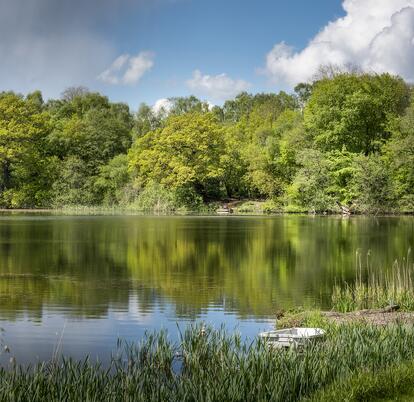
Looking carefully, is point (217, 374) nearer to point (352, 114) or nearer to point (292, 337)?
point (292, 337)

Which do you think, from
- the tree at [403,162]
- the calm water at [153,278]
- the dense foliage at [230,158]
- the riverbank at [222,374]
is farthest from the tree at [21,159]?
the riverbank at [222,374]

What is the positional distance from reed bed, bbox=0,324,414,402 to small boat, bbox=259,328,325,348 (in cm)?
64

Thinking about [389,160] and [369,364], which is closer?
[369,364]

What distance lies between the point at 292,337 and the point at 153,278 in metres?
13.3

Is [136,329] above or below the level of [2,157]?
below

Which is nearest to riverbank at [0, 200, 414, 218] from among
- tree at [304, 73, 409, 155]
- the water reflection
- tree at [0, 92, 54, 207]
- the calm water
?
tree at [0, 92, 54, 207]

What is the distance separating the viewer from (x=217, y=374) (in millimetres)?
9320

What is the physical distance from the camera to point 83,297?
2034 cm

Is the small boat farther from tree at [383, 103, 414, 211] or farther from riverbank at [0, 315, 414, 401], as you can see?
tree at [383, 103, 414, 211]

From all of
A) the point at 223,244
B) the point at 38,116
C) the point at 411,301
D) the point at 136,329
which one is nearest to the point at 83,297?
the point at 136,329

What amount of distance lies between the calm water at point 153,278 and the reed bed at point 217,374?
239cm

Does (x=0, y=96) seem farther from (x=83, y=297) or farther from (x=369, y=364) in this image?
(x=369, y=364)

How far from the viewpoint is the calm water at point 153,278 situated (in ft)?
51.4

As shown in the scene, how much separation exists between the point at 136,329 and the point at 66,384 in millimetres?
7101
